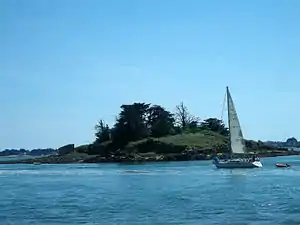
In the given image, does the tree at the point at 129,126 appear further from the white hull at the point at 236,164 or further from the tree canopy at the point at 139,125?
the white hull at the point at 236,164

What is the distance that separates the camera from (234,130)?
109188 mm

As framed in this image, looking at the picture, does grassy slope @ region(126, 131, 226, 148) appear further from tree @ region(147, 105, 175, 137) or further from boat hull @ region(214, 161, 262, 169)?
boat hull @ region(214, 161, 262, 169)

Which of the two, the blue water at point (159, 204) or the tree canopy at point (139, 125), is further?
the tree canopy at point (139, 125)

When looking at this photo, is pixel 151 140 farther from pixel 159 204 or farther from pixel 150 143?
pixel 159 204

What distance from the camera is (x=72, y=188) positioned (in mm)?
67312

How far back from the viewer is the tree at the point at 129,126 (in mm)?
189125

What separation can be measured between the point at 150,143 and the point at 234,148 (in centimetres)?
6967

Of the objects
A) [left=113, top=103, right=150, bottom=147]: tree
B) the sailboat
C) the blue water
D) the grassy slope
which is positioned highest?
[left=113, top=103, right=150, bottom=147]: tree

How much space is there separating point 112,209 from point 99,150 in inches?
5781

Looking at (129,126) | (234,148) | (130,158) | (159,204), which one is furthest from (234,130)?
(129,126)

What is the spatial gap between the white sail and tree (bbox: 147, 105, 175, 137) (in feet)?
267

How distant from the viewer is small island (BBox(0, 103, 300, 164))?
17062 cm

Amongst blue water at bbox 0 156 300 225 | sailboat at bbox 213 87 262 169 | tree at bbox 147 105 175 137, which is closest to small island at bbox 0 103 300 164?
tree at bbox 147 105 175 137

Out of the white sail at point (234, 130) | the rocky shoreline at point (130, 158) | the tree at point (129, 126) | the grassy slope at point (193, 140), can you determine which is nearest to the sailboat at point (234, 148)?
the white sail at point (234, 130)
